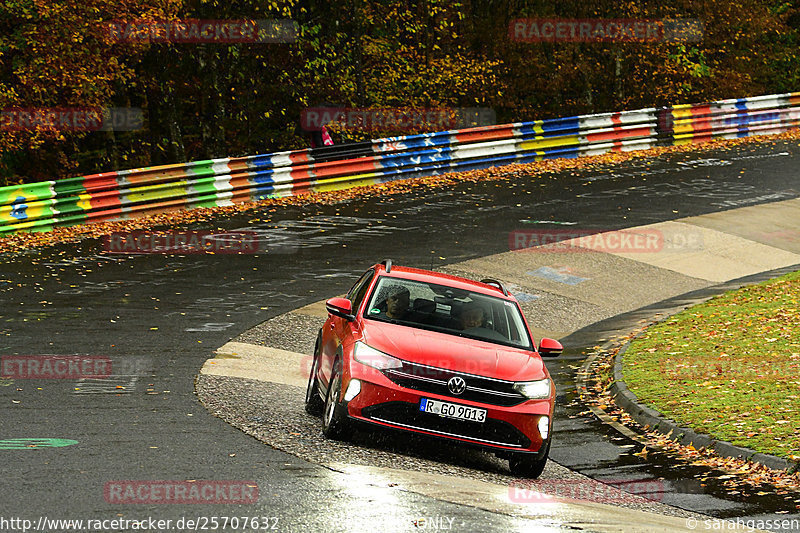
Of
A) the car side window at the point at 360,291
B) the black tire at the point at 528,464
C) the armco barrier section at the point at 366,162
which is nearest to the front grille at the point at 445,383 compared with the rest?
the black tire at the point at 528,464

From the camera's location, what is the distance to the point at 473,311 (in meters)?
10.5

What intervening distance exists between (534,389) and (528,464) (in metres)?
0.68

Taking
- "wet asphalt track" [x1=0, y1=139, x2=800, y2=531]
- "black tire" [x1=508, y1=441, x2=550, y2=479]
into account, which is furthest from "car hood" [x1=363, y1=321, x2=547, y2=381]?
"wet asphalt track" [x1=0, y1=139, x2=800, y2=531]

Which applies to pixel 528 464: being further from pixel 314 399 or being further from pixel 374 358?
pixel 314 399

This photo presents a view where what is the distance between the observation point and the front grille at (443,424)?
363 inches

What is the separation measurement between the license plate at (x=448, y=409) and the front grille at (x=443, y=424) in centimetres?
4

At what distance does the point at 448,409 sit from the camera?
9234 millimetres

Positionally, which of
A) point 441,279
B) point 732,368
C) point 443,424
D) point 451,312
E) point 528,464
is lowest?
point 732,368

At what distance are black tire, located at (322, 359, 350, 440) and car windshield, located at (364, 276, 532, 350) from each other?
0.76m

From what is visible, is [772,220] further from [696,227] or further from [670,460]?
[670,460]

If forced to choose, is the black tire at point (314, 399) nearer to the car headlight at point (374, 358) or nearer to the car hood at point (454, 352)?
the car hood at point (454, 352)

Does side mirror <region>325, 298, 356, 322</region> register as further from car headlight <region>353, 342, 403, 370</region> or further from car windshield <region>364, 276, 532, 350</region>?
car headlight <region>353, 342, 403, 370</region>

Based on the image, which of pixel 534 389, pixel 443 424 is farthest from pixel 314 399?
pixel 534 389

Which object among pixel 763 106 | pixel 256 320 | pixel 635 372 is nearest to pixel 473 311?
pixel 635 372
